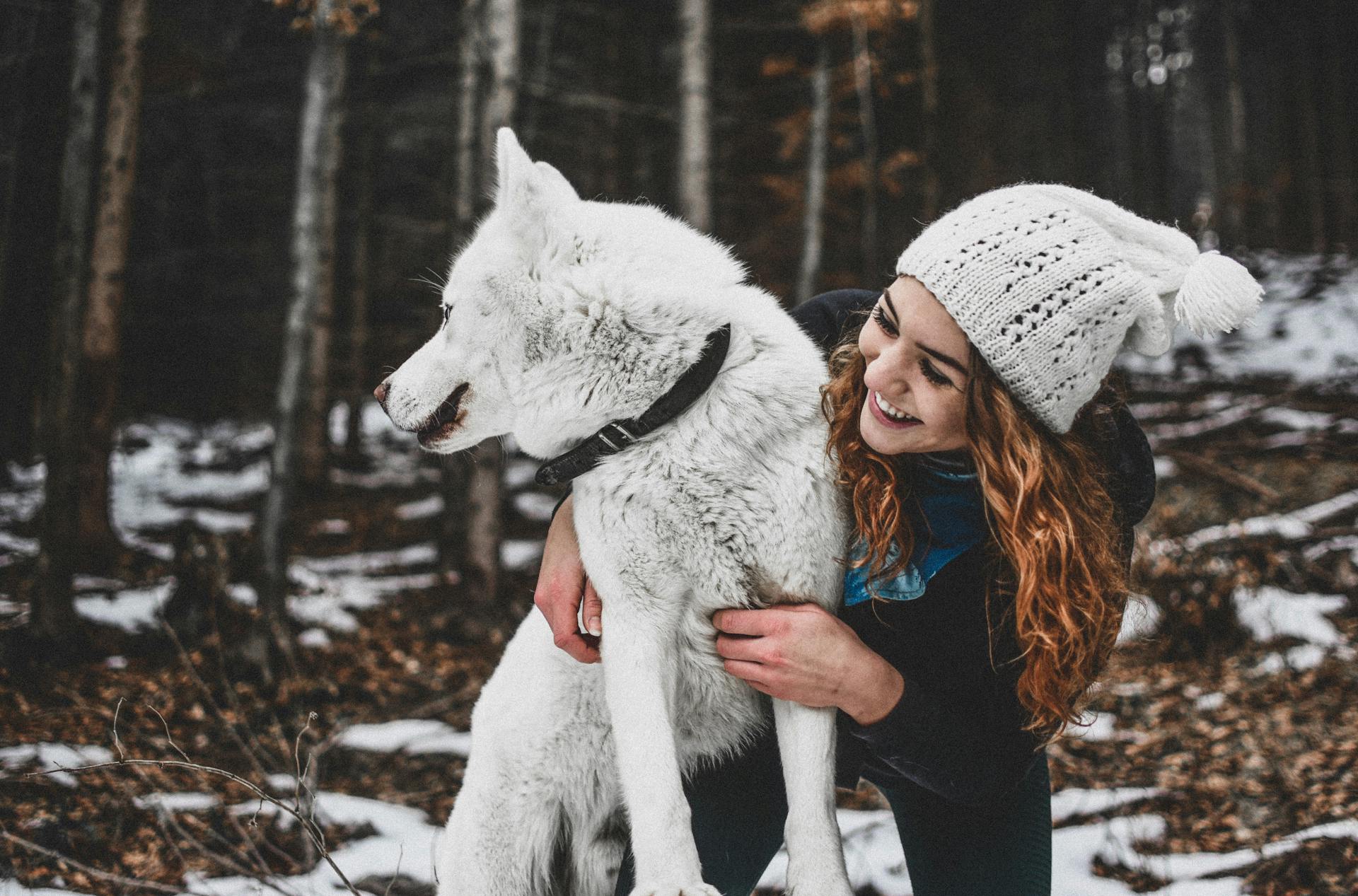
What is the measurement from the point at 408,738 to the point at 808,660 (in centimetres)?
367

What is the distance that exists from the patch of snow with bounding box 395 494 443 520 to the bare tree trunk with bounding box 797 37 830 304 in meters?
5.30

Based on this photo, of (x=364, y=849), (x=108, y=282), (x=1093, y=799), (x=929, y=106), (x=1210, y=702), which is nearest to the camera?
(x=364, y=849)

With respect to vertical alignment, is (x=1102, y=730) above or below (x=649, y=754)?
below

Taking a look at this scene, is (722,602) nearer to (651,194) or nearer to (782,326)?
(782,326)

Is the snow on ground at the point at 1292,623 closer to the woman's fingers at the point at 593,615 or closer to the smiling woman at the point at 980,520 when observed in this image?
the smiling woman at the point at 980,520

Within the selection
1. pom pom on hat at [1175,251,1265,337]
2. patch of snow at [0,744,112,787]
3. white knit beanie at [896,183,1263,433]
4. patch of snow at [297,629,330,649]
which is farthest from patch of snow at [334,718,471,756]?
pom pom on hat at [1175,251,1265,337]

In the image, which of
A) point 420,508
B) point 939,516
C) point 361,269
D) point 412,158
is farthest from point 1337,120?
point 939,516

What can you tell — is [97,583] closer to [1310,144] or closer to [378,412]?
[378,412]

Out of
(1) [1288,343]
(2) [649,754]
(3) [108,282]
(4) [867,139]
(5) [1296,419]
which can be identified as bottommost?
(2) [649,754]

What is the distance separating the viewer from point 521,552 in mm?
8586

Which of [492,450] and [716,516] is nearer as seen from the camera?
[716,516]

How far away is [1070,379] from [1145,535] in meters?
4.92

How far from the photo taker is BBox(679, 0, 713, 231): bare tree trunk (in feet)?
25.4

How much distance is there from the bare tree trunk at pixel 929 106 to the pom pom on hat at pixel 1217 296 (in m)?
10.8
